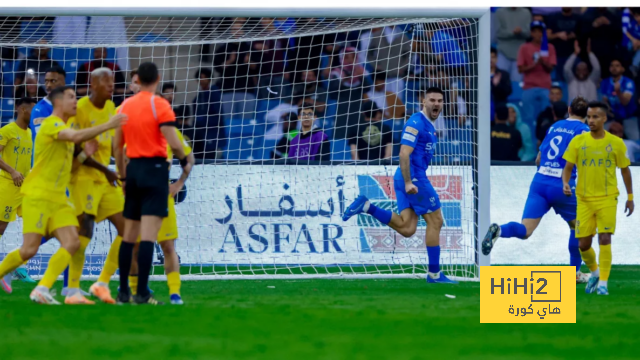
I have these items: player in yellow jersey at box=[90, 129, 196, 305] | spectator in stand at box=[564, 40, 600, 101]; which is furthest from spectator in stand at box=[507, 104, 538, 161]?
player in yellow jersey at box=[90, 129, 196, 305]

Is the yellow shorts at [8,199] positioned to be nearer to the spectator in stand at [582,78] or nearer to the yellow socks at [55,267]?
the yellow socks at [55,267]

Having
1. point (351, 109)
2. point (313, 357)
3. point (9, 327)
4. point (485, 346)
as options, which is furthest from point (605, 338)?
point (351, 109)

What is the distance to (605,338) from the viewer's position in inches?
220

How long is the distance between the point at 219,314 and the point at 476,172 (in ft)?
18.4

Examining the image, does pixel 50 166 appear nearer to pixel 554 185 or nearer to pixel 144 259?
pixel 144 259

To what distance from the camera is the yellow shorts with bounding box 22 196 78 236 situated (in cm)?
722

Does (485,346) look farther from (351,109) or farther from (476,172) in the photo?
(351,109)

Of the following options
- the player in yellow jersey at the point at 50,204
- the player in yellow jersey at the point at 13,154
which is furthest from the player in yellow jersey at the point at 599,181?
the player in yellow jersey at the point at 13,154

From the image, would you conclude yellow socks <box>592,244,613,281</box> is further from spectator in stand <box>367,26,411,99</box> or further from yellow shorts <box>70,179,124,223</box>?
spectator in stand <box>367,26,411,99</box>

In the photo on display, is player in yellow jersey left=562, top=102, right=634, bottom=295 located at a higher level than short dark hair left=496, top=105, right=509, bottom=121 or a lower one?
lower

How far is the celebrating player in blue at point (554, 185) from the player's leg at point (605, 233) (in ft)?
4.43

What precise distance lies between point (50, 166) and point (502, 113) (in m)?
10.5

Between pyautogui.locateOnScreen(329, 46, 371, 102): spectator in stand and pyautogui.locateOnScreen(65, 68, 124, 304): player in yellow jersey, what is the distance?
5981 mm

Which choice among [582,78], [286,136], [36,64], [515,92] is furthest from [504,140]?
[36,64]
